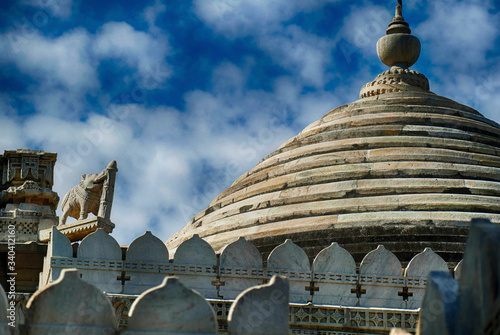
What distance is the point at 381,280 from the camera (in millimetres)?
17406

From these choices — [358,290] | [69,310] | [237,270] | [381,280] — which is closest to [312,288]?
[358,290]

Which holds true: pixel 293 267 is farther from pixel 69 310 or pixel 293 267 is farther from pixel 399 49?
pixel 399 49

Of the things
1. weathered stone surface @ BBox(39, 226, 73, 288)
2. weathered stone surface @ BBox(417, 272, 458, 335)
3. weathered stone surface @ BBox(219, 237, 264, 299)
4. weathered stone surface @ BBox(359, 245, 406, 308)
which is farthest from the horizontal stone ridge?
weathered stone surface @ BBox(417, 272, 458, 335)

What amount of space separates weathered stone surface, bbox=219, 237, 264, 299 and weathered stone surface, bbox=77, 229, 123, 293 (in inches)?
59.3

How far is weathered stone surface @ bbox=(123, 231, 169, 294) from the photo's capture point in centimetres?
1655

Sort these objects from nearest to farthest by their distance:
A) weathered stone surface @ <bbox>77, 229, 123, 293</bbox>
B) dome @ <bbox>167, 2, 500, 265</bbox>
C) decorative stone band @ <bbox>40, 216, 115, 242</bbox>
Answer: weathered stone surface @ <bbox>77, 229, 123, 293</bbox>, decorative stone band @ <bbox>40, 216, 115, 242</bbox>, dome @ <bbox>167, 2, 500, 265</bbox>

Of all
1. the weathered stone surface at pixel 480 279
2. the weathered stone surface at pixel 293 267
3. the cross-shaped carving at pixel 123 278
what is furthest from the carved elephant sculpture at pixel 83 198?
the weathered stone surface at pixel 480 279

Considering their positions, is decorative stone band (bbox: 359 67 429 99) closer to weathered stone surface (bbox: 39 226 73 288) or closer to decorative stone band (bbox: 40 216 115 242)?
decorative stone band (bbox: 40 216 115 242)

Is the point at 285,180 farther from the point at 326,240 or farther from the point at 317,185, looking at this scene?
the point at 326,240

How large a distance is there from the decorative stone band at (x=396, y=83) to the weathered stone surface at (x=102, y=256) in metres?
13.4

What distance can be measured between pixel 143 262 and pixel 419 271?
4.19 metres

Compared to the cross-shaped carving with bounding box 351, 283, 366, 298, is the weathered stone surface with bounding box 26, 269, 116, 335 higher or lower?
lower

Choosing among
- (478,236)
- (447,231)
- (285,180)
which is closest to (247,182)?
(285,180)

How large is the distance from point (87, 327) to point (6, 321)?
2.30ft
